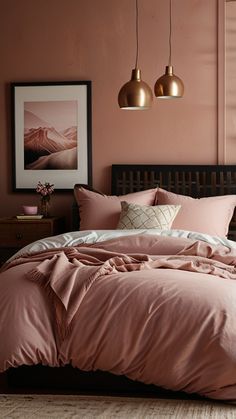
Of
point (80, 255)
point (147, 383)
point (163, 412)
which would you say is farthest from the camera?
point (80, 255)

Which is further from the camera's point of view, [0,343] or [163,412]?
[0,343]

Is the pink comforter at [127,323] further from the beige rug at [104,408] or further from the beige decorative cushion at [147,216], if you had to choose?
the beige decorative cushion at [147,216]

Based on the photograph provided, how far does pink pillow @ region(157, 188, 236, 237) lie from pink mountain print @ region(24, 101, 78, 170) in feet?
3.38

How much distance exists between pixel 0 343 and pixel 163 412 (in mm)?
872

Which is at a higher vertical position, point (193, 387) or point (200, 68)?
point (200, 68)

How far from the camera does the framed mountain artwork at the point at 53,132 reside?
6785 mm

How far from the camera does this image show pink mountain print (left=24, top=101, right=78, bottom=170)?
681 cm

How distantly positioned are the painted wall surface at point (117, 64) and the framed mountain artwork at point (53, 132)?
0.08 meters

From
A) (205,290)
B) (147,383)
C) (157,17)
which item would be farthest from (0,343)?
(157,17)

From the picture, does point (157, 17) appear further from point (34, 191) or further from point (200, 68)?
point (34, 191)

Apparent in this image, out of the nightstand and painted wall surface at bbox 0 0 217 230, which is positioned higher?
painted wall surface at bbox 0 0 217 230

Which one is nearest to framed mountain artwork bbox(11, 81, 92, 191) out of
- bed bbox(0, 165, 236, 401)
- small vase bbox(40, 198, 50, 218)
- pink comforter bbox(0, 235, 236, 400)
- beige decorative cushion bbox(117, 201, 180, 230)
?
small vase bbox(40, 198, 50, 218)

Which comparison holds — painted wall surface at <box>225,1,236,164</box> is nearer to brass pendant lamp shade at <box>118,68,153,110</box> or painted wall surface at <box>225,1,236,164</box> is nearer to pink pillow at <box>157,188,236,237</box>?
pink pillow at <box>157,188,236,237</box>

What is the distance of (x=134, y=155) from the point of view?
671 centimetres
